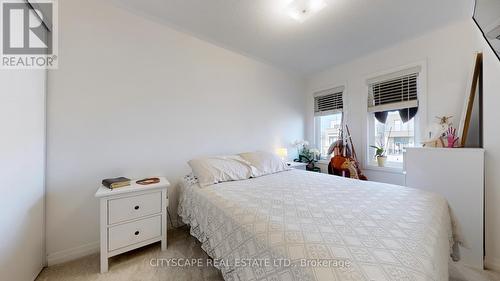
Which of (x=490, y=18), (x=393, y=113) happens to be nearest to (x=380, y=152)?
(x=393, y=113)

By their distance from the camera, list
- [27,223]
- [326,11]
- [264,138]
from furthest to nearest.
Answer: [264,138]
[326,11]
[27,223]

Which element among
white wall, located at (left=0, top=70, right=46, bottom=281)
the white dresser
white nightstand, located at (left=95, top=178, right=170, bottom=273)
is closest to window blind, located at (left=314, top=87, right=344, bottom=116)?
the white dresser

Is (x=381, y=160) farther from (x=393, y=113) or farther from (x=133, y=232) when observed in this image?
(x=133, y=232)

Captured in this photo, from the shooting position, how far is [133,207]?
1.67 meters

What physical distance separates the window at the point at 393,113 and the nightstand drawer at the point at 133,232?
3.20 meters

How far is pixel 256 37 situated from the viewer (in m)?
2.52

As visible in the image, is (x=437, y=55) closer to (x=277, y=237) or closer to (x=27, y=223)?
(x=277, y=237)

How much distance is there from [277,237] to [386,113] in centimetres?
291

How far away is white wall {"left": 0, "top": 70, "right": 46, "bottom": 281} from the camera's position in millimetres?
1169

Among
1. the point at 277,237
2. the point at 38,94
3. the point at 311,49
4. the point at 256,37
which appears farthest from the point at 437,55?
the point at 38,94

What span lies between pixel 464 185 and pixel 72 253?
376 centimetres

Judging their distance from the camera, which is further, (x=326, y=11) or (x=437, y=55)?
(x=437, y=55)

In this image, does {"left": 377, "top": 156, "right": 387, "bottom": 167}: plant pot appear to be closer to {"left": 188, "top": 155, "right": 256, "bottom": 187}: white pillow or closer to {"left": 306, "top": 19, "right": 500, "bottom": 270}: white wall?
{"left": 306, "top": 19, "right": 500, "bottom": 270}: white wall

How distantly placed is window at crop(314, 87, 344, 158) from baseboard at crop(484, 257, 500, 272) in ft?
7.18
